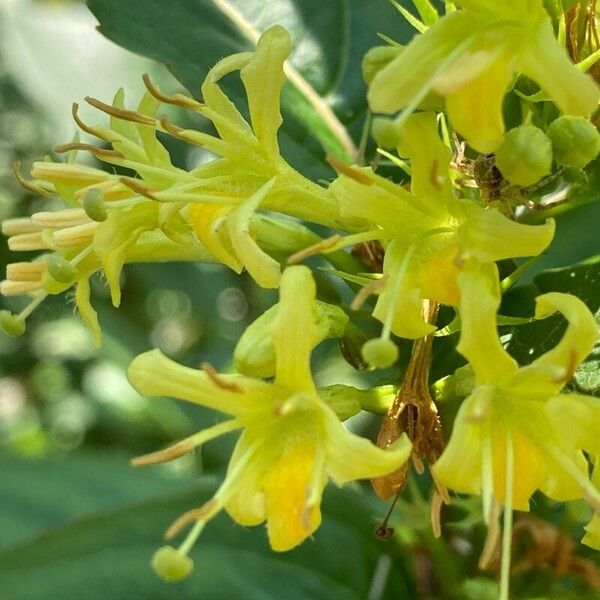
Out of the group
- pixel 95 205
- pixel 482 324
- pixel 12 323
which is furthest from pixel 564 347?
pixel 12 323

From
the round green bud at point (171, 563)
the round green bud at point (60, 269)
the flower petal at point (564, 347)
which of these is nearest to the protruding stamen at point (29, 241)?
the round green bud at point (60, 269)

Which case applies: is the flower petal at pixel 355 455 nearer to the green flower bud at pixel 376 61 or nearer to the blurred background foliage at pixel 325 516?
the blurred background foliage at pixel 325 516

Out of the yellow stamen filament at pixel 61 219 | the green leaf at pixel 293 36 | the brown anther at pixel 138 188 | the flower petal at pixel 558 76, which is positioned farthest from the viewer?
the green leaf at pixel 293 36

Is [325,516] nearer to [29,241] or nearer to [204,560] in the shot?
[204,560]

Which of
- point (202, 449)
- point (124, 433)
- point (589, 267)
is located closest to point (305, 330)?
point (589, 267)

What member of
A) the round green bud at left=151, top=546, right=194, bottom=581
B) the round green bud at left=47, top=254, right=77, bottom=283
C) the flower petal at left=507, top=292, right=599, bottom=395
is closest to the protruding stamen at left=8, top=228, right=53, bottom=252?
the round green bud at left=47, top=254, right=77, bottom=283

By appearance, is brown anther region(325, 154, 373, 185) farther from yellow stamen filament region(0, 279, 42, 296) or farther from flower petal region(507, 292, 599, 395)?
yellow stamen filament region(0, 279, 42, 296)

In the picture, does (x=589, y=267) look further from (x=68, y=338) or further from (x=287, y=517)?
(x=68, y=338)
